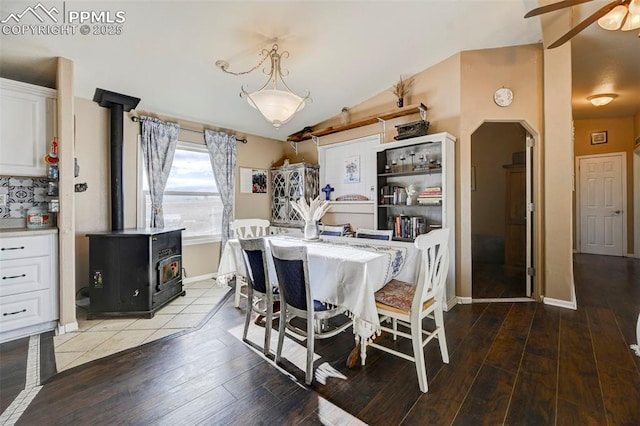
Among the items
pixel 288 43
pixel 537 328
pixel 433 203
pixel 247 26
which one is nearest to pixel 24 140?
pixel 247 26

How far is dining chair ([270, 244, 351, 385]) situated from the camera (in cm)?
186

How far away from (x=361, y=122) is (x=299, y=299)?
10.0 feet

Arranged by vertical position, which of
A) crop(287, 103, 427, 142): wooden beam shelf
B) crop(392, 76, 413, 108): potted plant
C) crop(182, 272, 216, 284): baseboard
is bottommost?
crop(182, 272, 216, 284): baseboard

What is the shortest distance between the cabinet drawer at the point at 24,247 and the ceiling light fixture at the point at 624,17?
5.13 metres

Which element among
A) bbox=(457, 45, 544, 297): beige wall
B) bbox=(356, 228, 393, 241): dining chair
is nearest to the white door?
bbox=(457, 45, 544, 297): beige wall

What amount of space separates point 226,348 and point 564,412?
2277 mm

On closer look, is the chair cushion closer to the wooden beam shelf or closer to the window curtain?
the wooden beam shelf

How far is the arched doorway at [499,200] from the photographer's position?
195 inches

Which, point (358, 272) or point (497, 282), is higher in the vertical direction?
point (358, 272)

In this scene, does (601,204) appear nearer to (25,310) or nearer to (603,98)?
(603,98)

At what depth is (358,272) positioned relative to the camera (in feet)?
6.19

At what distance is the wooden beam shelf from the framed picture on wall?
4983 mm

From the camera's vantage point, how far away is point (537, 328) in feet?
8.62

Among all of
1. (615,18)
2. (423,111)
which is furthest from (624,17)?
(423,111)
